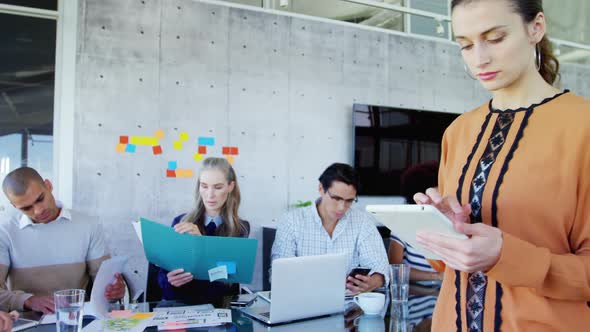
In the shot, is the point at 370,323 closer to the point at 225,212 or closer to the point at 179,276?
the point at 179,276

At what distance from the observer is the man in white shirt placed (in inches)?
90.6

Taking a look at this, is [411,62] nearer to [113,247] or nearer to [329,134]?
[329,134]

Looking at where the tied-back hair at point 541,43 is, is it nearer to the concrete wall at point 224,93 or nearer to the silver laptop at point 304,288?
the silver laptop at point 304,288

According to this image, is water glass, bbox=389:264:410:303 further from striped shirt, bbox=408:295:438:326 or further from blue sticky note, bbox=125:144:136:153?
blue sticky note, bbox=125:144:136:153

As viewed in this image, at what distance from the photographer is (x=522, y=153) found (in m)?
0.73

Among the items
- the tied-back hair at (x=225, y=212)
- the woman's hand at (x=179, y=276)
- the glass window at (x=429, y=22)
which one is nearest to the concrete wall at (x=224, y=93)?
the glass window at (x=429, y=22)

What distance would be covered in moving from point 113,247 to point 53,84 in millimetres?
1321

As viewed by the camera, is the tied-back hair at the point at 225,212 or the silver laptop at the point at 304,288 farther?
the tied-back hair at the point at 225,212

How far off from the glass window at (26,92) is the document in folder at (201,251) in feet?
6.44

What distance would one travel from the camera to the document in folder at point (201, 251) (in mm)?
1778

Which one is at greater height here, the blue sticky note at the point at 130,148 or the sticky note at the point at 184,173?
the blue sticky note at the point at 130,148

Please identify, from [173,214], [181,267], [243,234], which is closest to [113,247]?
[173,214]

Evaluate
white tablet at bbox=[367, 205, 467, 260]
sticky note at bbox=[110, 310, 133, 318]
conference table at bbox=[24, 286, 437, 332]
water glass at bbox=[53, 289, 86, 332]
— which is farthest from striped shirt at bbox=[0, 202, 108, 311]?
white tablet at bbox=[367, 205, 467, 260]

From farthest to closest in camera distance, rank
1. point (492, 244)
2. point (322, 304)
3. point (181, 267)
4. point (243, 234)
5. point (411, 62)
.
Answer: point (411, 62) < point (243, 234) < point (181, 267) < point (322, 304) < point (492, 244)
